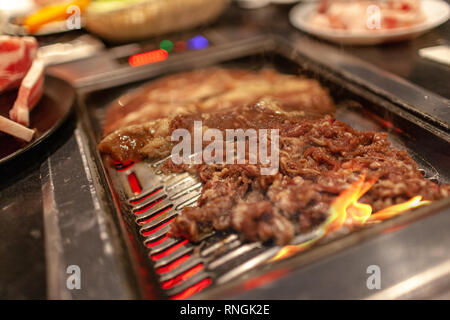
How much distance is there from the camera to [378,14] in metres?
3.10

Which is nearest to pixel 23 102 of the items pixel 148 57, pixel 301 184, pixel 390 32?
pixel 148 57

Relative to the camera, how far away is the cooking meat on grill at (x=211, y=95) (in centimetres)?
258

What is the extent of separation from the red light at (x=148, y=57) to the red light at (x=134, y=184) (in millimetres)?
1557

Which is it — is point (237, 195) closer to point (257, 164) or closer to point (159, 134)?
point (257, 164)

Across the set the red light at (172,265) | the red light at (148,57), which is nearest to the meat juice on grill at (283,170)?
the red light at (172,265)

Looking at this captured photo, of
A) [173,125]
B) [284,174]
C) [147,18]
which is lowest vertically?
[284,174]

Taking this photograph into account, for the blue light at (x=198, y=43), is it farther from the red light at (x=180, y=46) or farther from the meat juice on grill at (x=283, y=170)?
the meat juice on grill at (x=283, y=170)

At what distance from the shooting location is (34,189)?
1.99 meters

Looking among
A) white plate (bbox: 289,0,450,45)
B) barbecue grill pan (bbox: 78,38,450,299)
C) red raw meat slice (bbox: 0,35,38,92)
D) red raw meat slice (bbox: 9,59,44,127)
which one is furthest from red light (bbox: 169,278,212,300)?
white plate (bbox: 289,0,450,45)

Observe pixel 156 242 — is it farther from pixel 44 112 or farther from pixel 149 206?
pixel 44 112

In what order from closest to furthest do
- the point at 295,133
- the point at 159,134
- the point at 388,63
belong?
the point at 295,133, the point at 159,134, the point at 388,63

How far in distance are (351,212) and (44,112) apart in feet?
7.09
